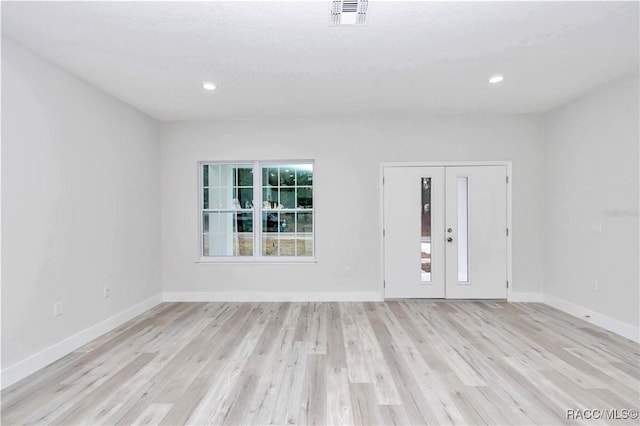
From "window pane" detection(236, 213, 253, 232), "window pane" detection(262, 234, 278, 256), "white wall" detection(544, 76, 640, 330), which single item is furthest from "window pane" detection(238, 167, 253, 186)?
"white wall" detection(544, 76, 640, 330)

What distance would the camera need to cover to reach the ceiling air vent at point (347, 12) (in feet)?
6.44

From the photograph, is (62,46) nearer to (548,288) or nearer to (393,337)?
(393,337)

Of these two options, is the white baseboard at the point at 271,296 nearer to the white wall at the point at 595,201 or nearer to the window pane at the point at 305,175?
the window pane at the point at 305,175

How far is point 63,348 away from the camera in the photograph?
2734 mm

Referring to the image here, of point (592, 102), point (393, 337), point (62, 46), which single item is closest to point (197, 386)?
point (393, 337)

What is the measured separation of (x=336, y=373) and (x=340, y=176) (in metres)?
2.74

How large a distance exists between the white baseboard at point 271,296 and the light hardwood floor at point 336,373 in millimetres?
710

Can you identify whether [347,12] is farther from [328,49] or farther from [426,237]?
[426,237]

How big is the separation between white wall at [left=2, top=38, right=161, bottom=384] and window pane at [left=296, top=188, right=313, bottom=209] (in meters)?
2.14

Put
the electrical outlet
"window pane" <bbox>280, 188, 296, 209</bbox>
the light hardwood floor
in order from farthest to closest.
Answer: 1. "window pane" <bbox>280, 188, 296, 209</bbox>
2. the electrical outlet
3. the light hardwood floor

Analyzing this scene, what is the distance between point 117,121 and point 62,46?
1.20 m

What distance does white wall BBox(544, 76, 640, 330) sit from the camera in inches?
121

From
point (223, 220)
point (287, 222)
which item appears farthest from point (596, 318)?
point (223, 220)

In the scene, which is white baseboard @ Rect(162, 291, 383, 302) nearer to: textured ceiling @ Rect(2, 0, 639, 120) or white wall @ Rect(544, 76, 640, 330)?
white wall @ Rect(544, 76, 640, 330)
